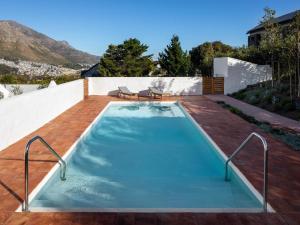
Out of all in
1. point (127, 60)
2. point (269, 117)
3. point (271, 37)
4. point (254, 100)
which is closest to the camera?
point (269, 117)

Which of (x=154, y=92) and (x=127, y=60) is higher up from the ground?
(x=127, y=60)

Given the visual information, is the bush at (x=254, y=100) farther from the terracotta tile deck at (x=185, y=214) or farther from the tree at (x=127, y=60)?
the tree at (x=127, y=60)

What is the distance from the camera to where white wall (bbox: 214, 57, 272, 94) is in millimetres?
20641

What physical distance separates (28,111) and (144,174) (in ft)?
13.8

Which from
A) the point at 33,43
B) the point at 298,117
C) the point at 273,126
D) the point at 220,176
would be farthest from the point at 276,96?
the point at 33,43

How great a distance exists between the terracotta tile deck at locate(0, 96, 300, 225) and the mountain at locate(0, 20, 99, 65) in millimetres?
86168

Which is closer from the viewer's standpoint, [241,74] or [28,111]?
[28,111]

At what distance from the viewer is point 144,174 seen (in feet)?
24.8

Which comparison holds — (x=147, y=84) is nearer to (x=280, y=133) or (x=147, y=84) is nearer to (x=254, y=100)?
(x=254, y=100)

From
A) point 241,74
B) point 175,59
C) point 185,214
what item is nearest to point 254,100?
point 241,74

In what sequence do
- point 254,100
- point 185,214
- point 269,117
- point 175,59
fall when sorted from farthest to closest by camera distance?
point 175,59 < point 254,100 < point 269,117 < point 185,214

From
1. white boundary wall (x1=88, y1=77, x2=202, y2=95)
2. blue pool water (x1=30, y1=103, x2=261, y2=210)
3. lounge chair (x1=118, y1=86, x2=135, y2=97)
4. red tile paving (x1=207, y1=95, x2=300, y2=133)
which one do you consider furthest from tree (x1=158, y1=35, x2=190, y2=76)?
blue pool water (x1=30, y1=103, x2=261, y2=210)

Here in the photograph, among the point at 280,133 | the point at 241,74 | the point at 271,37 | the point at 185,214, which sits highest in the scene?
the point at 271,37

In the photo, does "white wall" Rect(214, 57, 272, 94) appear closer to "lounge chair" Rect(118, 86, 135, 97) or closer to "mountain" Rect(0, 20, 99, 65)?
"lounge chair" Rect(118, 86, 135, 97)
